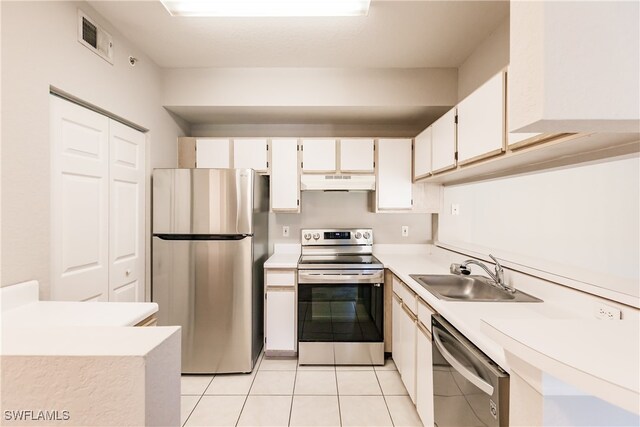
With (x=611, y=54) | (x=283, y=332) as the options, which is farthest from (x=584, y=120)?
(x=283, y=332)

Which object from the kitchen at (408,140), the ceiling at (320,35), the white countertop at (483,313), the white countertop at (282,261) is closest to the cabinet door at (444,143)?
the kitchen at (408,140)

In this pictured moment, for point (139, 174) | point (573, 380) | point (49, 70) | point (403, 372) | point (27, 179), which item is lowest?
point (403, 372)

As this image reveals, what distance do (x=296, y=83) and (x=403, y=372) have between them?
2.51m

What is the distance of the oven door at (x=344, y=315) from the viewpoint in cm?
256

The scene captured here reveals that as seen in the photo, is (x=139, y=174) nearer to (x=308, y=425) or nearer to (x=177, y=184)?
(x=177, y=184)

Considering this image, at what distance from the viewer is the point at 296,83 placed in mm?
2670

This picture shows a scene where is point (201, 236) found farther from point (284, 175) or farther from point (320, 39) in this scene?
point (320, 39)

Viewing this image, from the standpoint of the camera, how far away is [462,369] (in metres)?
1.24

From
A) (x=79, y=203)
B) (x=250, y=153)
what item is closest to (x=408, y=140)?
(x=250, y=153)

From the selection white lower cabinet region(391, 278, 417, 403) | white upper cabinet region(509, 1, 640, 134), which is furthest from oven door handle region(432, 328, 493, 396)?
white upper cabinet region(509, 1, 640, 134)

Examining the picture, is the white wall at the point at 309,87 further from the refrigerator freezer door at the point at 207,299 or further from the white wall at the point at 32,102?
the refrigerator freezer door at the point at 207,299

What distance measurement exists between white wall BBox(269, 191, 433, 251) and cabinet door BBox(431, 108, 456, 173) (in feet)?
3.09

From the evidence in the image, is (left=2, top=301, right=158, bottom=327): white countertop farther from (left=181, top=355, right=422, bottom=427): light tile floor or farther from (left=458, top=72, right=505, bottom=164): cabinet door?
(left=458, top=72, right=505, bottom=164): cabinet door

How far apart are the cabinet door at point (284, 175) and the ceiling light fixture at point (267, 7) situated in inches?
46.8
